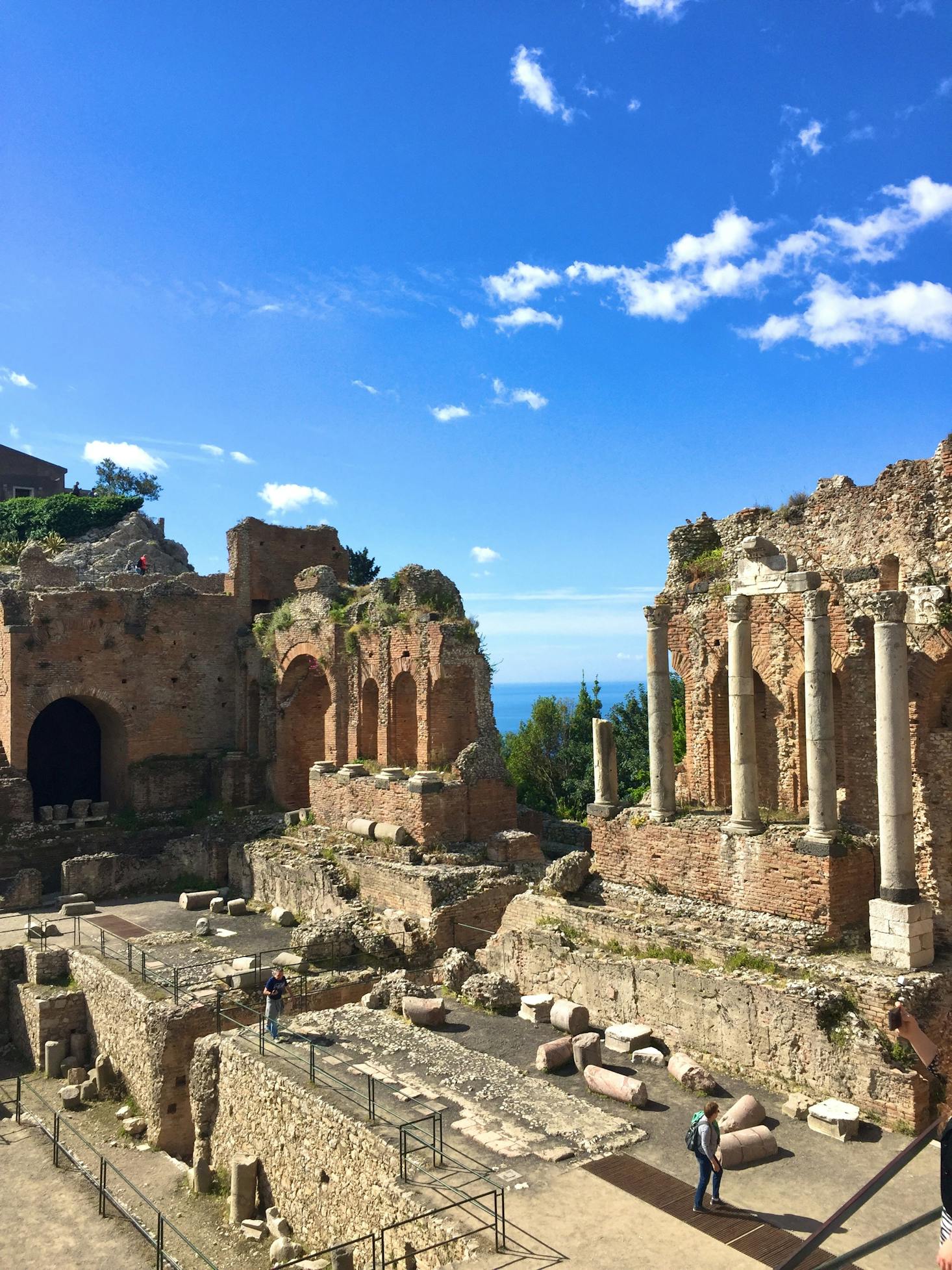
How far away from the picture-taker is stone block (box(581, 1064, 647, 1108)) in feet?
36.3

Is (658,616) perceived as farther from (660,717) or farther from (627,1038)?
(627,1038)

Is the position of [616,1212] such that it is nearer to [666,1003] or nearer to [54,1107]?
[666,1003]

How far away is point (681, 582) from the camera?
17.0m

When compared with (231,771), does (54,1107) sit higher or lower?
lower

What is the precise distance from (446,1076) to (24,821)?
54.3 feet

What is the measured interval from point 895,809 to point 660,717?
4528mm

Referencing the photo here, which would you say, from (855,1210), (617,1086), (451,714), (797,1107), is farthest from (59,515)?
(855,1210)

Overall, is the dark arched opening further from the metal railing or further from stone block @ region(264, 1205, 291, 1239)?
the metal railing

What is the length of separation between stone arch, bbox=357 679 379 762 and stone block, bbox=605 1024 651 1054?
40.9 feet

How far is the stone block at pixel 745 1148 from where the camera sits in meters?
9.67

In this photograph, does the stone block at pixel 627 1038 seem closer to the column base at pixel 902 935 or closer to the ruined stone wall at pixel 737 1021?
the ruined stone wall at pixel 737 1021

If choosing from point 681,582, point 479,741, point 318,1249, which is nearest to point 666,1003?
point 318,1249

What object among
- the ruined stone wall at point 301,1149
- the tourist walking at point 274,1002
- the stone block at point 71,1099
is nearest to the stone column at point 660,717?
the tourist walking at point 274,1002

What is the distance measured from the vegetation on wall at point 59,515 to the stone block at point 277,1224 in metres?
38.4
